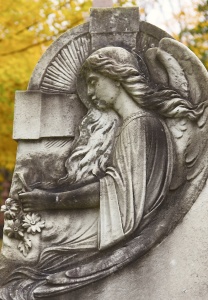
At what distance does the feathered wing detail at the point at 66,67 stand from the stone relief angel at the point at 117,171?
0.15 meters

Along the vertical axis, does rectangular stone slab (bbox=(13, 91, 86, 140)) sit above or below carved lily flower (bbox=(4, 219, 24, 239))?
above

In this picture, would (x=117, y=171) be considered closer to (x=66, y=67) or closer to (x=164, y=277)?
(x=164, y=277)

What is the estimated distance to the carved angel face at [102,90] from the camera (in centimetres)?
590

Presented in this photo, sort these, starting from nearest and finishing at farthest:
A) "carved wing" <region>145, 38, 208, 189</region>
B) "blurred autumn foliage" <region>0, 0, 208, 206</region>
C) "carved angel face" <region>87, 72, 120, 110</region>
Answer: "carved wing" <region>145, 38, 208, 189</region>
"carved angel face" <region>87, 72, 120, 110</region>
"blurred autumn foliage" <region>0, 0, 208, 206</region>

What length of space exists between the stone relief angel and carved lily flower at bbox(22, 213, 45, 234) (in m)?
0.06

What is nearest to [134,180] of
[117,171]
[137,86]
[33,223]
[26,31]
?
[117,171]

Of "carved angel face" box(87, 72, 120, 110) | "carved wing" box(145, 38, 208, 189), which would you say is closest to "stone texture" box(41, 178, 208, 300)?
"carved wing" box(145, 38, 208, 189)

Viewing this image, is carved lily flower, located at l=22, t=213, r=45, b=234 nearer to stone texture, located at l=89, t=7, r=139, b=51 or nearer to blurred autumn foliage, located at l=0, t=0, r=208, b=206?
stone texture, located at l=89, t=7, r=139, b=51

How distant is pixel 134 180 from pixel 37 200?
82 centimetres

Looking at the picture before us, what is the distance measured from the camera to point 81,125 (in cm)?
595

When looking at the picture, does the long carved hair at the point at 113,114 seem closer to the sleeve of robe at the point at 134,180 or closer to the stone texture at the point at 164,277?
the sleeve of robe at the point at 134,180

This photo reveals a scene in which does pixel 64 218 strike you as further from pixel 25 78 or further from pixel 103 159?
pixel 25 78

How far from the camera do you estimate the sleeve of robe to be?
5602mm

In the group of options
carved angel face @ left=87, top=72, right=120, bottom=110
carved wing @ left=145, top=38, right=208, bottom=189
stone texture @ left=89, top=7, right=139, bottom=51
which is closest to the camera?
carved wing @ left=145, top=38, right=208, bottom=189
